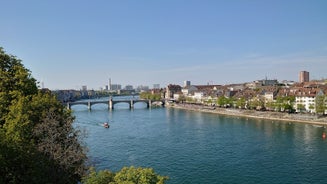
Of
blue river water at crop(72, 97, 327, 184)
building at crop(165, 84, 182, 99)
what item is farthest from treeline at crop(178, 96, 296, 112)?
building at crop(165, 84, 182, 99)

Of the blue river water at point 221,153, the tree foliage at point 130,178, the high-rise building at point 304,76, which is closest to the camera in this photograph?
the tree foliage at point 130,178

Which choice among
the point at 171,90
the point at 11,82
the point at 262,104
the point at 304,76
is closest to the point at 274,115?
the point at 262,104

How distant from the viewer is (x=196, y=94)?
98.7 metres

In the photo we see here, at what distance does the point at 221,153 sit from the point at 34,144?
55.8 feet

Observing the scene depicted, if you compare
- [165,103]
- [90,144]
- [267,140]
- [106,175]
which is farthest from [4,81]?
[165,103]

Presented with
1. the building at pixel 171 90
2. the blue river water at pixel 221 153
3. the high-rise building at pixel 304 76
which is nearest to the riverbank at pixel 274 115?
the blue river water at pixel 221 153

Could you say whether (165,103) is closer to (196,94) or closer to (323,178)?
(196,94)

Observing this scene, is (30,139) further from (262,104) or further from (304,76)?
(304,76)

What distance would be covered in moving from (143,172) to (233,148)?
2035cm

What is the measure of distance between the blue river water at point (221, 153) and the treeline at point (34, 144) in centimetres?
475

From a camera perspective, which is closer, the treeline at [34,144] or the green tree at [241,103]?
the treeline at [34,144]

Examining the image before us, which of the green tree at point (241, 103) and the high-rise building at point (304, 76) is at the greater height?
the high-rise building at point (304, 76)

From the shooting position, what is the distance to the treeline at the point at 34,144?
9352 mm

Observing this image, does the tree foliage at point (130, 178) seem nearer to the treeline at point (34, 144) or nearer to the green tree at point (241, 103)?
the treeline at point (34, 144)
